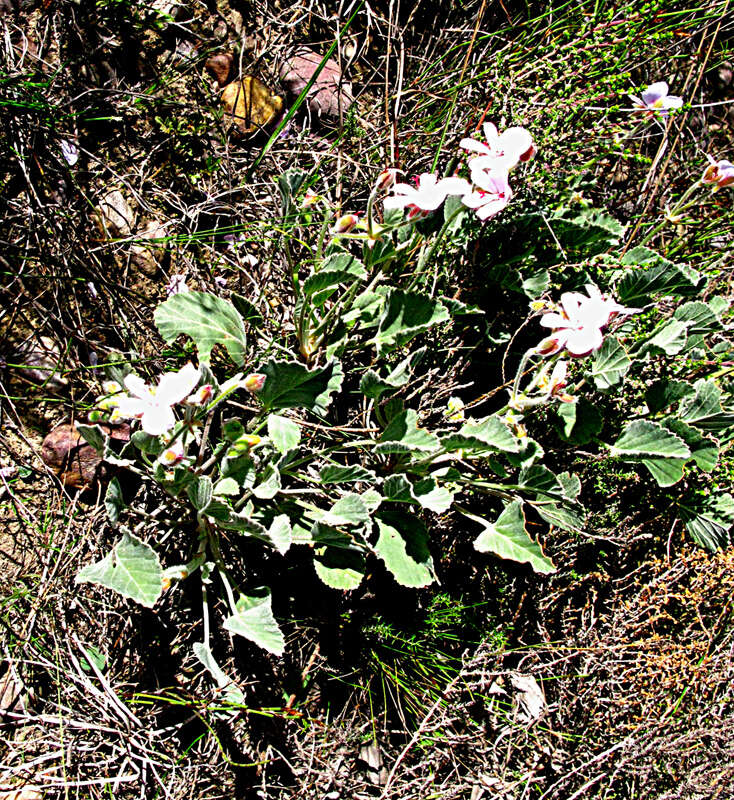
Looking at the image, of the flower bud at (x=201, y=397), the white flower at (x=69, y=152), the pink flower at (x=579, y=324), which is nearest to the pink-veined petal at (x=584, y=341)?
the pink flower at (x=579, y=324)

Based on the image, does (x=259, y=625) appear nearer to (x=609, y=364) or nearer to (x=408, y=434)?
(x=408, y=434)

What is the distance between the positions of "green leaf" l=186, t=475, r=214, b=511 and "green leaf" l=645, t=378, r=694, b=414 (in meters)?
1.22

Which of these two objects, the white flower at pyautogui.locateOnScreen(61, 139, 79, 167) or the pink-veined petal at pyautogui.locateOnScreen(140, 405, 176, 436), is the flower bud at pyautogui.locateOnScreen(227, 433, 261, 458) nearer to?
the pink-veined petal at pyautogui.locateOnScreen(140, 405, 176, 436)

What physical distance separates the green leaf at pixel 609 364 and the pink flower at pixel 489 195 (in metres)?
0.49

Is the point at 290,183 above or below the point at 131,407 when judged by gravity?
above

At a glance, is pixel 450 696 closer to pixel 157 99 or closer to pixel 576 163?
pixel 576 163

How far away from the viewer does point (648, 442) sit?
1.64 meters

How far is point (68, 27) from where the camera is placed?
1.69m

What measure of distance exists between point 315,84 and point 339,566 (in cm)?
149

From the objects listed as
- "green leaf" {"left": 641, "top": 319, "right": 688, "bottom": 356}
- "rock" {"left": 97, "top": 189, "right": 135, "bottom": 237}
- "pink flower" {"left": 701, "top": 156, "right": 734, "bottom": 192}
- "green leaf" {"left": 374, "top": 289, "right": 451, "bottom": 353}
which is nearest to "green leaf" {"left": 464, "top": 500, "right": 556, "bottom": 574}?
"green leaf" {"left": 374, "top": 289, "right": 451, "bottom": 353}

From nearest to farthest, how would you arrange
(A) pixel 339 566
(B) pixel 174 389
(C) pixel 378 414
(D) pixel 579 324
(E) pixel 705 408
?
(B) pixel 174 389 → (D) pixel 579 324 → (A) pixel 339 566 → (C) pixel 378 414 → (E) pixel 705 408

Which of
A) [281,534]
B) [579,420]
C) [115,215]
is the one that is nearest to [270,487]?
[281,534]

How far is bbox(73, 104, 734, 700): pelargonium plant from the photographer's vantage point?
1322mm

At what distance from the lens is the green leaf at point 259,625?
4.27 feet
